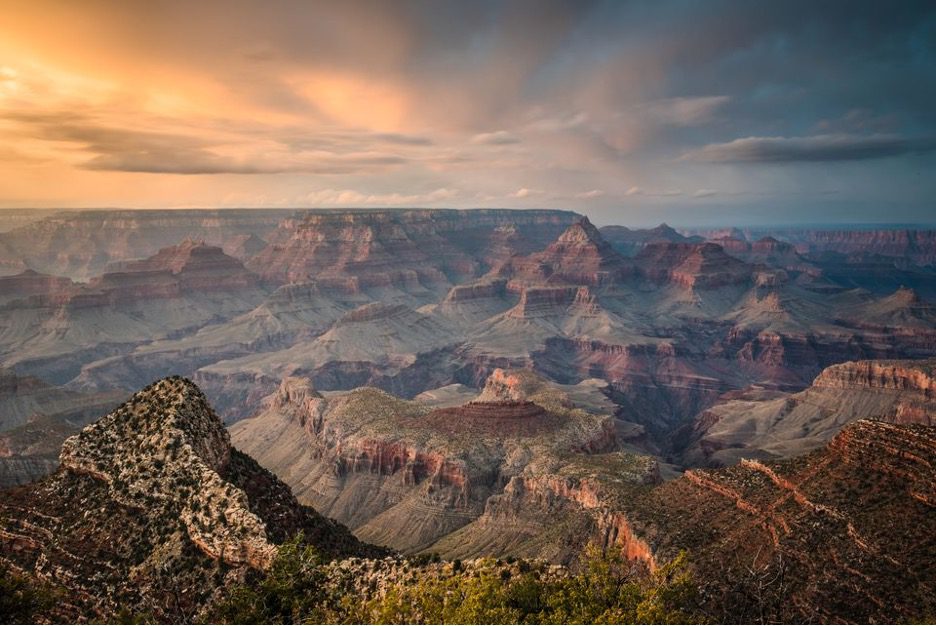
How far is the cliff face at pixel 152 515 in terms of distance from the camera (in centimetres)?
3941

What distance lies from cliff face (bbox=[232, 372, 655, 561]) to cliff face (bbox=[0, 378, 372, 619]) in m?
43.4

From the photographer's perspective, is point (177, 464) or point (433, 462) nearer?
point (177, 464)

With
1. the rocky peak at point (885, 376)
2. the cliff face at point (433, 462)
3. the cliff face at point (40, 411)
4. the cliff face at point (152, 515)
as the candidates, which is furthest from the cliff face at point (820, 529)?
the rocky peak at point (885, 376)

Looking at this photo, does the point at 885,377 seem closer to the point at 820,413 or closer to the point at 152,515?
the point at 820,413

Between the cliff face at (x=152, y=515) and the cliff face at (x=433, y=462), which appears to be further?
the cliff face at (x=433, y=462)

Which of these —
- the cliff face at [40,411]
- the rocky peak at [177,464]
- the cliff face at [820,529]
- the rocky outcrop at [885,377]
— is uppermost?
the rocky peak at [177,464]

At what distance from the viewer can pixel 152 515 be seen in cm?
4250

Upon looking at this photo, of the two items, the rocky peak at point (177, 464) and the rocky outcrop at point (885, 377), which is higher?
the rocky peak at point (177, 464)

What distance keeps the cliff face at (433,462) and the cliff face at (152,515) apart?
43.4 m

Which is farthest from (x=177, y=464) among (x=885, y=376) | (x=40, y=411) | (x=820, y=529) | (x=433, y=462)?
(x=885, y=376)

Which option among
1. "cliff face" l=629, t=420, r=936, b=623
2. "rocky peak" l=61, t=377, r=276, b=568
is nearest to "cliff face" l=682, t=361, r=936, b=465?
"cliff face" l=629, t=420, r=936, b=623

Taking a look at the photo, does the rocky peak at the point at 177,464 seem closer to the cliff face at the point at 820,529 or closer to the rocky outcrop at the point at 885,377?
the cliff face at the point at 820,529

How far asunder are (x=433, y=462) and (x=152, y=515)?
72.0 m

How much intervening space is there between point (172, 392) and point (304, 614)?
19538mm
